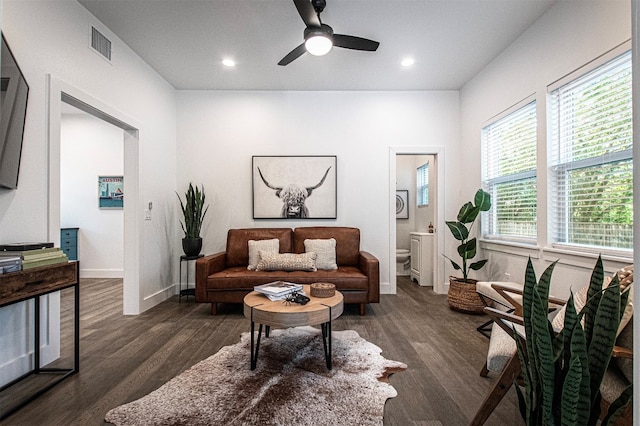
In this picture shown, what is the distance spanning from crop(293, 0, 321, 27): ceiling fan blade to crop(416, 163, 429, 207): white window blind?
11.4 ft

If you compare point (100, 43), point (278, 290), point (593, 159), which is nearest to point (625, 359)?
point (593, 159)

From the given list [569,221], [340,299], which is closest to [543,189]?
[569,221]

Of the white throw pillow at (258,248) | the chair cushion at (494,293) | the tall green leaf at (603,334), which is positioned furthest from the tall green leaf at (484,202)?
the tall green leaf at (603,334)

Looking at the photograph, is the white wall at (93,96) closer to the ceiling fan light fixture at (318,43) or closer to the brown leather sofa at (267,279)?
the brown leather sofa at (267,279)

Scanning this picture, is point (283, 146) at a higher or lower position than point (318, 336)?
higher

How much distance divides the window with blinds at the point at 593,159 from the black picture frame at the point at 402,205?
3140mm

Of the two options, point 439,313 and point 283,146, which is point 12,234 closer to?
point 283,146

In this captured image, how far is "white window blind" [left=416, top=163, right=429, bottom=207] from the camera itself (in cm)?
525

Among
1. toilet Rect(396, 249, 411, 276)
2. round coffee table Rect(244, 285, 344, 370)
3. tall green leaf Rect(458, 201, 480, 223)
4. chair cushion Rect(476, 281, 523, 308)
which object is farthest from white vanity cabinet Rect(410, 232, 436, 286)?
round coffee table Rect(244, 285, 344, 370)

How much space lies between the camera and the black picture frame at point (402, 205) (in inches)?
229

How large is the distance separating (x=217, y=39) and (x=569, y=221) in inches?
145

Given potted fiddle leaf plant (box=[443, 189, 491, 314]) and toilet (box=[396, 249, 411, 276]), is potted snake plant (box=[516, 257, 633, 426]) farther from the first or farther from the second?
toilet (box=[396, 249, 411, 276])

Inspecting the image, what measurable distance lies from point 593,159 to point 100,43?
14.2ft

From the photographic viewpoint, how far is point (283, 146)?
436 cm
